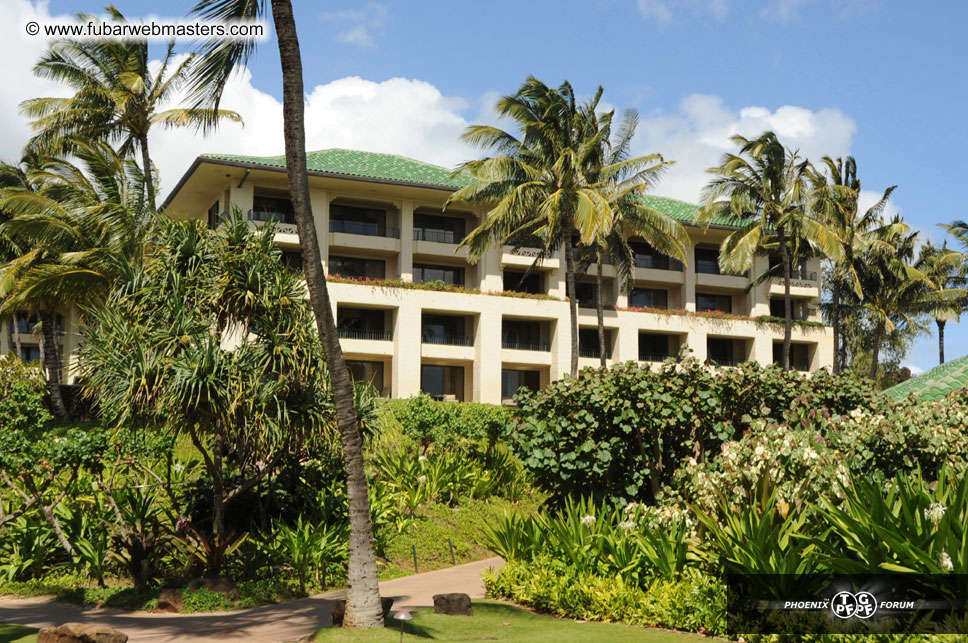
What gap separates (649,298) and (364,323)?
16.7 m

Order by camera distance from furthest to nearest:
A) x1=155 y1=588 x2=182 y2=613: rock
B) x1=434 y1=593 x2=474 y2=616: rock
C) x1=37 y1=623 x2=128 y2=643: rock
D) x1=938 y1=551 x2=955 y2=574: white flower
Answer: x1=155 y1=588 x2=182 y2=613: rock
x1=434 y1=593 x2=474 y2=616: rock
x1=37 y1=623 x2=128 y2=643: rock
x1=938 y1=551 x2=955 y2=574: white flower

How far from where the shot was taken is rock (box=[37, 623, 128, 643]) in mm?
9891

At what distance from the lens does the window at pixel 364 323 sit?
131 ft

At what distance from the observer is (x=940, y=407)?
13.9m

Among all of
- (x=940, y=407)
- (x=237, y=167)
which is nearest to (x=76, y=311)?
(x=237, y=167)

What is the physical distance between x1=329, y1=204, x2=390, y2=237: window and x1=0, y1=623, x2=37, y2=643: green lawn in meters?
30.3

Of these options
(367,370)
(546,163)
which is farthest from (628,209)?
(367,370)

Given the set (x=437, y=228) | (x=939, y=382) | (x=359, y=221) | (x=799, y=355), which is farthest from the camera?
(x=799, y=355)

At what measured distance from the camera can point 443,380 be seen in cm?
4266


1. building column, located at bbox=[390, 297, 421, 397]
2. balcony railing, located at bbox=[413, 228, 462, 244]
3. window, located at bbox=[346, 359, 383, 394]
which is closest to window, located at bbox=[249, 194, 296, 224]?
balcony railing, located at bbox=[413, 228, 462, 244]

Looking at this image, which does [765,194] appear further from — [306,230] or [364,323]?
[306,230]

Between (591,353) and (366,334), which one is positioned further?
(591,353)

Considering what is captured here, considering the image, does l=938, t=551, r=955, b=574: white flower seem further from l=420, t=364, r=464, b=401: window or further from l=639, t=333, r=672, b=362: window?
l=639, t=333, r=672, b=362: window

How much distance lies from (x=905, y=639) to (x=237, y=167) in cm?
3312
